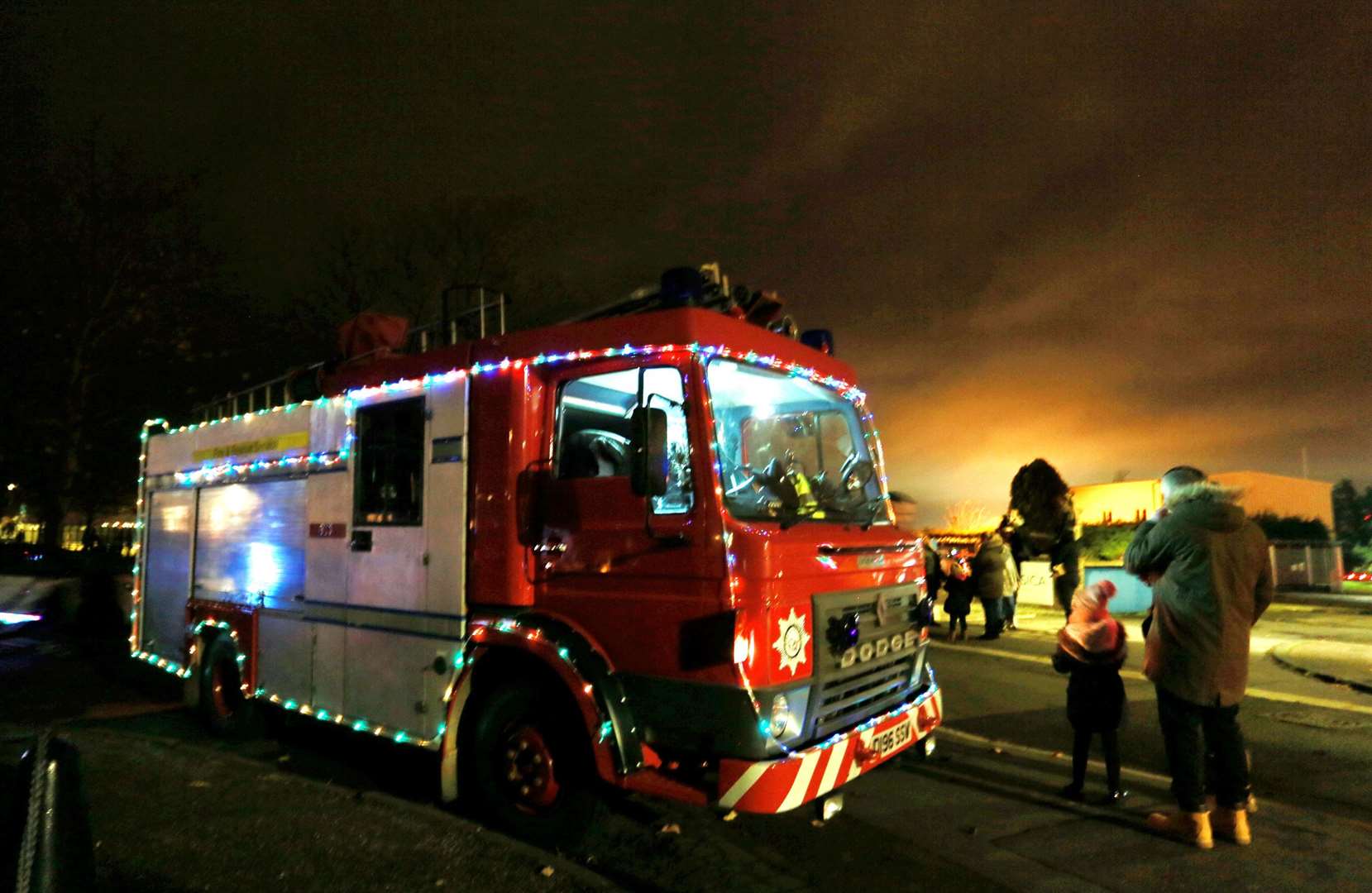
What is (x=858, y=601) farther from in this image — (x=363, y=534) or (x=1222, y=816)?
→ (x=363, y=534)

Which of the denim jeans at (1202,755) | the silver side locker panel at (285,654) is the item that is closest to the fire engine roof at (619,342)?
the silver side locker panel at (285,654)

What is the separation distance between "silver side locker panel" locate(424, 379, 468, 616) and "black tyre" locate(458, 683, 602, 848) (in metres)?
0.64

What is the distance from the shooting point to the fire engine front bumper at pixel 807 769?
147 inches

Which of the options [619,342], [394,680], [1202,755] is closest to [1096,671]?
[1202,755]

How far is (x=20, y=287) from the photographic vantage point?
21.3 m

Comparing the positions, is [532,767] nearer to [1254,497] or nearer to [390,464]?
[390,464]

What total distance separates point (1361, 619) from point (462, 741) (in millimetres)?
16671

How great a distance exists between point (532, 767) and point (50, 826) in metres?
2.19

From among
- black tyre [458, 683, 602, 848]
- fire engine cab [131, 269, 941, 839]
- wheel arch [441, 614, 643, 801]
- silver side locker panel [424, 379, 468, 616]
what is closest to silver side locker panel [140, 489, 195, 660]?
fire engine cab [131, 269, 941, 839]

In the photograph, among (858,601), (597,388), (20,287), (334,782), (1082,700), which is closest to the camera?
(858,601)

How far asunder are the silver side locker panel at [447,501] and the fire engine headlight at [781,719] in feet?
6.42

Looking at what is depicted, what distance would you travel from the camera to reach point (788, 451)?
517cm

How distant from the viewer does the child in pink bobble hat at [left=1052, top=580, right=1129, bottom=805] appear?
511 centimetres

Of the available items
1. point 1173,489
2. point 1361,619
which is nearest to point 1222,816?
point 1173,489
